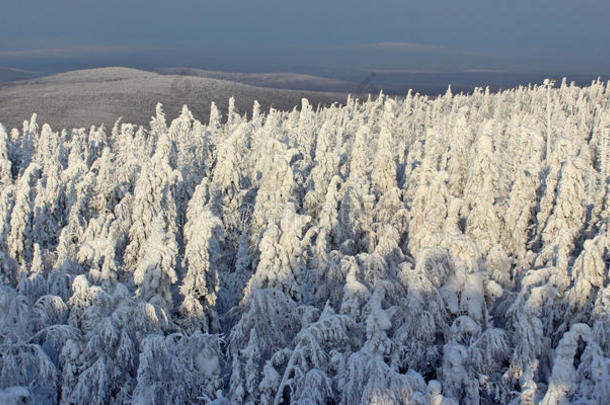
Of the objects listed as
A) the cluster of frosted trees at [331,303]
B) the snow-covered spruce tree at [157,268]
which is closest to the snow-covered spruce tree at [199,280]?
the cluster of frosted trees at [331,303]

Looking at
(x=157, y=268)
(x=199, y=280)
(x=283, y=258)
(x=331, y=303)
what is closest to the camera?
(x=283, y=258)

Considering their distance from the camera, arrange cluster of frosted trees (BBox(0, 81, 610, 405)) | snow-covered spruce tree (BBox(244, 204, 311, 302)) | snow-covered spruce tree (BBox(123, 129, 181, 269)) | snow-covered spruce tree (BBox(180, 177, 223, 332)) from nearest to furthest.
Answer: cluster of frosted trees (BBox(0, 81, 610, 405)), snow-covered spruce tree (BBox(244, 204, 311, 302)), snow-covered spruce tree (BBox(180, 177, 223, 332)), snow-covered spruce tree (BBox(123, 129, 181, 269))

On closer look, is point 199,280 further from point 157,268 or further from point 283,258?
point 283,258

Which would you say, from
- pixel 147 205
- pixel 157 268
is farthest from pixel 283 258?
pixel 147 205

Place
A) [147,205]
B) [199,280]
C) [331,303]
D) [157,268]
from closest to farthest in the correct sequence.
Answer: [157,268], [199,280], [331,303], [147,205]

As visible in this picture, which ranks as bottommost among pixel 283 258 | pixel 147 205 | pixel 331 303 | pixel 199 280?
pixel 331 303

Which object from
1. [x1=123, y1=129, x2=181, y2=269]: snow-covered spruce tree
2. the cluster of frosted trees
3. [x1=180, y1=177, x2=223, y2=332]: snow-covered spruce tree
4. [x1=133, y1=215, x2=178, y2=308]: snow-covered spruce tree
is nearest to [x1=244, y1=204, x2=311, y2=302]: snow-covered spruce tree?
the cluster of frosted trees

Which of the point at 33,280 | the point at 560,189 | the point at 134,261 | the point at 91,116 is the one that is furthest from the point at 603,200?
the point at 91,116

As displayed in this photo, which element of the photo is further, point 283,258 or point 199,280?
point 199,280

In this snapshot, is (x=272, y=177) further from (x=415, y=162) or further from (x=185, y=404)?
(x=415, y=162)

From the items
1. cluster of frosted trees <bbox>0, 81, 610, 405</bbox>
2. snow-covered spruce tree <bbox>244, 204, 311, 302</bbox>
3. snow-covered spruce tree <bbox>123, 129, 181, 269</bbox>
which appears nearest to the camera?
cluster of frosted trees <bbox>0, 81, 610, 405</bbox>

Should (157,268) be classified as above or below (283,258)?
below

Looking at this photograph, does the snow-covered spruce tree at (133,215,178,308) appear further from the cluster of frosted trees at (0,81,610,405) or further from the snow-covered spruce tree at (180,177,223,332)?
the snow-covered spruce tree at (180,177,223,332)
